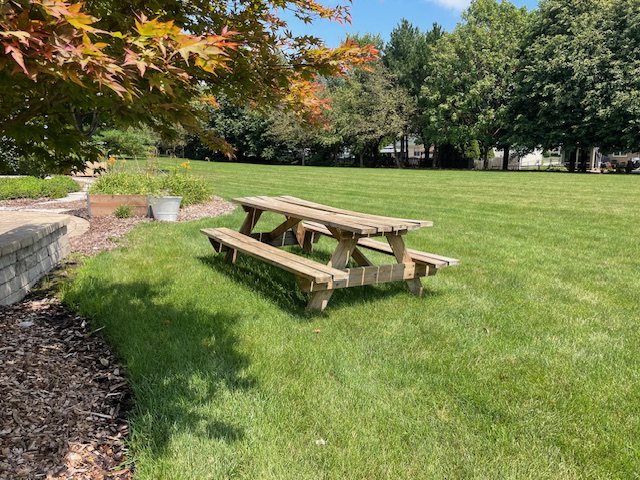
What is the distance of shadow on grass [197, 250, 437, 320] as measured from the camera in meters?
4.12

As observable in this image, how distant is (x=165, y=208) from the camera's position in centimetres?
784

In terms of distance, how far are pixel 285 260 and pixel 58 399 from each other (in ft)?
6.50

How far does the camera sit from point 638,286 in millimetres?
4719

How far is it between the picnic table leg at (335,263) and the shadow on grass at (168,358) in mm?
661

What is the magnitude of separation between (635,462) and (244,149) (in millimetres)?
48459

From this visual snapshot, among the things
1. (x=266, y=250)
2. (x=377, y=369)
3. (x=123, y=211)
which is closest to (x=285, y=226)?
(x=266, y=250)

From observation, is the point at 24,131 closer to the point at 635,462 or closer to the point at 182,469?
the point at 182,469

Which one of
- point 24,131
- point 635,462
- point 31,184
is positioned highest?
point 24,131

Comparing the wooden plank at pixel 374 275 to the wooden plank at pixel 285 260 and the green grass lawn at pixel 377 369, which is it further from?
the green grass lawn at pixel 377 369

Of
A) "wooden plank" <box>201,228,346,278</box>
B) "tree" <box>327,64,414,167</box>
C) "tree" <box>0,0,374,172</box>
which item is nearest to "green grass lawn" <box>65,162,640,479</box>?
"wooden plank" <box>201,228,346,278</box>

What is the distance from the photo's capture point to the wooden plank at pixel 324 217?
3.73 meters

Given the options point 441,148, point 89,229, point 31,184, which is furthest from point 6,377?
point 441,148

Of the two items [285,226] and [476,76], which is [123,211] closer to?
[285,226]

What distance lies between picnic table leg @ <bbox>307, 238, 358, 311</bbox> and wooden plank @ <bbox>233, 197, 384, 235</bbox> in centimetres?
19
